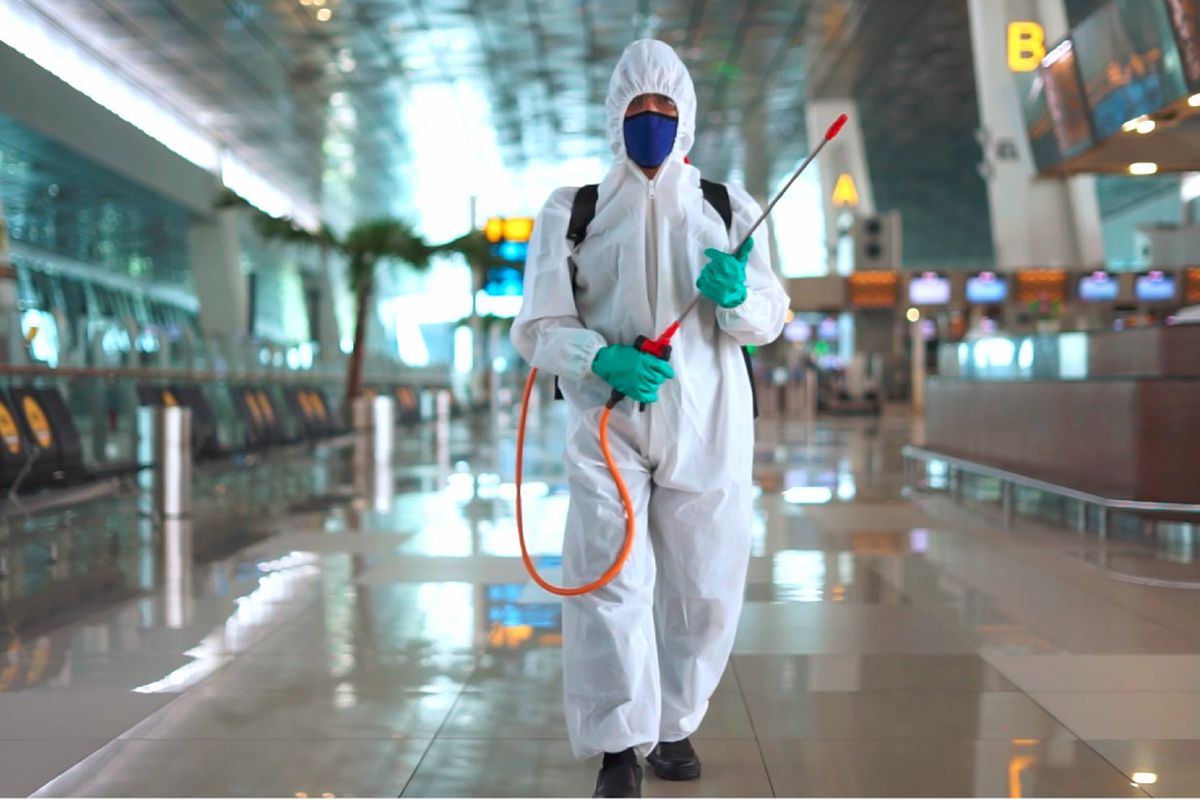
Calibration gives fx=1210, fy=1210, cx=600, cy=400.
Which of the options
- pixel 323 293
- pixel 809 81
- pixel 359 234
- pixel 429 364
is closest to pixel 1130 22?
pixel 359 234

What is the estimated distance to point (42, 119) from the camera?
21.2m

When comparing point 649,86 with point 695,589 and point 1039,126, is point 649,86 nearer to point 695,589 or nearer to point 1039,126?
point 695,589

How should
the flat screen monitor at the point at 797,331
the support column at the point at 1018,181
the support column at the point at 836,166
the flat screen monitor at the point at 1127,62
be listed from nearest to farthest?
the flat screen monitor at the point at 1127,62 < the support column at the point at 1018,181 < the support column at the point at 836,166 < the flat screen monitor at the point at 797,331

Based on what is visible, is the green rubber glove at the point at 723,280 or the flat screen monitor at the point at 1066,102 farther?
the flat screen monitor at the point at 1066,102

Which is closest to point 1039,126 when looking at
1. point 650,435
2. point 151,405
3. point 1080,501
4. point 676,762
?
Answer: point 1080,501

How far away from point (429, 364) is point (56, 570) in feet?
120

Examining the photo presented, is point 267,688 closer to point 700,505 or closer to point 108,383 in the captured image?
point 700,505

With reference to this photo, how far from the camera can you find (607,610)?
3.16m

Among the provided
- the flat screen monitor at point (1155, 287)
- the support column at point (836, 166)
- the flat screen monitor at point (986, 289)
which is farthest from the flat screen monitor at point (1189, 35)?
the support column at point (836, 166)

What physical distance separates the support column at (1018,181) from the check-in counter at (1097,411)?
15307mm

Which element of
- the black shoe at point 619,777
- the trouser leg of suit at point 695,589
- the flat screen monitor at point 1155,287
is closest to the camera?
the black shoe at point 619,777

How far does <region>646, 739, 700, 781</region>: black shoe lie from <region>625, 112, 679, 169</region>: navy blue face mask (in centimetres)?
162

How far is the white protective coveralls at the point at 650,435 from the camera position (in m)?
3.18

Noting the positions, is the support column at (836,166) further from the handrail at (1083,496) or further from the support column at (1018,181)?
the handrail at (1083,496)
